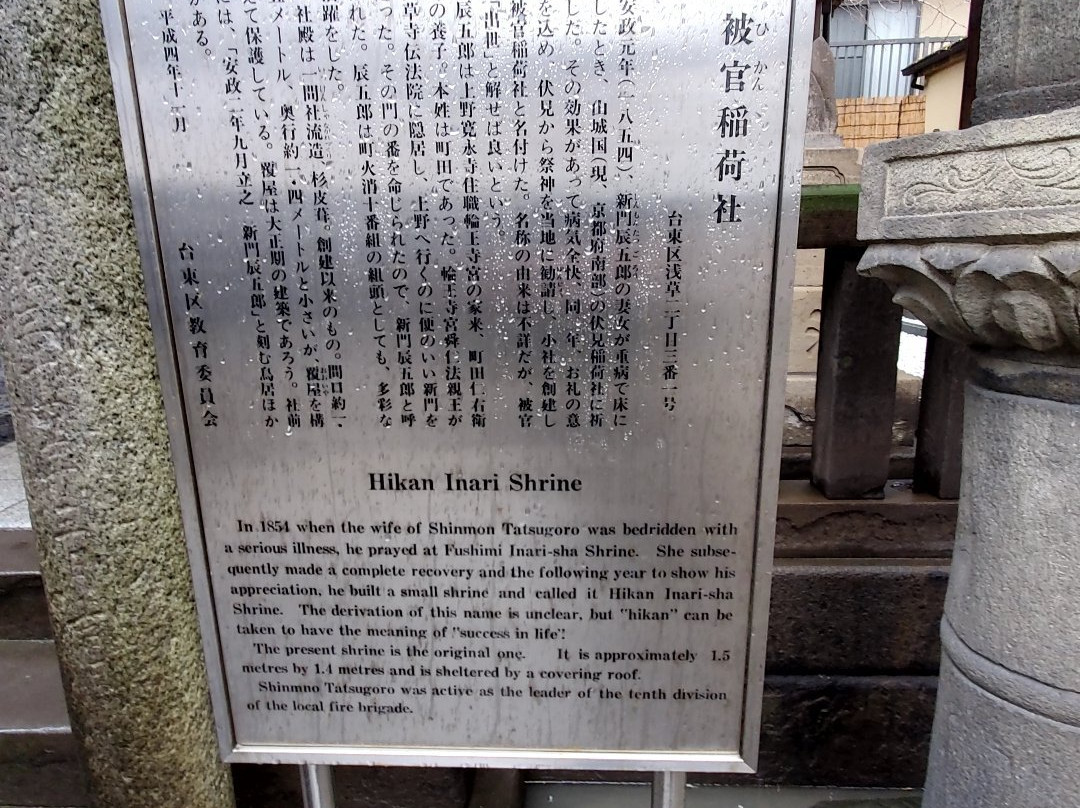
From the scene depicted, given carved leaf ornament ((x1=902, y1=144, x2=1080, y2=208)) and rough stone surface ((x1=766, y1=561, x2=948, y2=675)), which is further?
rough stone surface ((x1=766, y1=561, x2=948, y2=675))

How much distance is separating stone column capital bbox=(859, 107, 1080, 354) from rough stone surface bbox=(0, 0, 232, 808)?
5.24ft

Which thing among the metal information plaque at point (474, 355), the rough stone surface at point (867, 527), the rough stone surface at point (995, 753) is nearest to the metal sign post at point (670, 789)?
the metal information plaque at point (474, 355)

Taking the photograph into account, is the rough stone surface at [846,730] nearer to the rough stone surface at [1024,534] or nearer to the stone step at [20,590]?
the rough stone surface at [1024,534]

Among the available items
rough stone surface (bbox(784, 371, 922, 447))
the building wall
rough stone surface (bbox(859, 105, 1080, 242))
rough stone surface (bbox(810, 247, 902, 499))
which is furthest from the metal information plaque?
the building wall

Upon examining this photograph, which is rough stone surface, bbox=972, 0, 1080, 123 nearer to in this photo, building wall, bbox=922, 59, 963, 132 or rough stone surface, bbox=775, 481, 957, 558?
rough stone surface, bbox=775, 481, 957, 558

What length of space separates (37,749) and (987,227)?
3110 mm

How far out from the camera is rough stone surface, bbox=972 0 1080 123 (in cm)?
126

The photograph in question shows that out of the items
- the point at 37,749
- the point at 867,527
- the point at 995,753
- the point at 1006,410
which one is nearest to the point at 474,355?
the point at 1006,410

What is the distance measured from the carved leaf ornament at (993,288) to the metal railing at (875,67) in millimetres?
15044

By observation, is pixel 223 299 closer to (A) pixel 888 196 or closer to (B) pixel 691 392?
(B) pixel 691 392

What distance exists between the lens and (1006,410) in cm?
138

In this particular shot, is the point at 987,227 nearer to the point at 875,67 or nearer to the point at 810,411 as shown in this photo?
the point at 810,411

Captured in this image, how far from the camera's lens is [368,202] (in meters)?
1.34

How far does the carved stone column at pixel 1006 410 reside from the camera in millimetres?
1156
